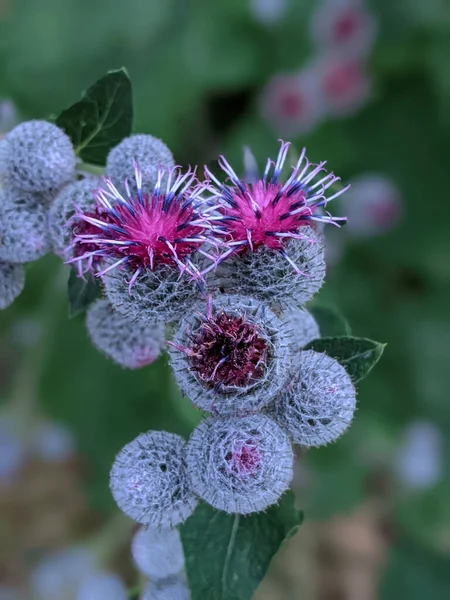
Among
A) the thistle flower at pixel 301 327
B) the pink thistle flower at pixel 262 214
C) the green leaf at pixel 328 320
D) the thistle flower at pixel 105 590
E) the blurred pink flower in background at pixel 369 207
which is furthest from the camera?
the blurred pink flower in background at pixel 369 207

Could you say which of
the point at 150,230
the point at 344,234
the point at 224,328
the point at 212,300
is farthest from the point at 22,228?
the point at 344,234

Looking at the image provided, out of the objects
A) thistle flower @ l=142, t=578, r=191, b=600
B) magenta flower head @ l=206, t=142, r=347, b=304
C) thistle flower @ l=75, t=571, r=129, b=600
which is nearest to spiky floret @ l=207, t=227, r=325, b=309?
magenta flower head @ l=206, t=142, r=347, b=304

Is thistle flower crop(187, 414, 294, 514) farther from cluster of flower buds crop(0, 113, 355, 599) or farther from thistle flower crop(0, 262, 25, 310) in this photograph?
thistle flower crop(0, 262, 25, 310)

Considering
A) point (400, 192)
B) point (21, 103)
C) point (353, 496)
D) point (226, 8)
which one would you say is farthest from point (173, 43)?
point (353, 496)

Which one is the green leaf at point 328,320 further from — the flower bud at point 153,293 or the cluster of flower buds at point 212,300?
the flower bud at point 153,293

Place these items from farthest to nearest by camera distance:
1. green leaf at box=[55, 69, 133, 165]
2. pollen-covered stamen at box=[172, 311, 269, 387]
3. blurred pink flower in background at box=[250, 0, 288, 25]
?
blurred pink flower in background at box=[250, 0, 288, 25] < green leaf at box=[55, 69, 133, 165] < pollen-covered stamen at box=[172, 311, 269, 387]

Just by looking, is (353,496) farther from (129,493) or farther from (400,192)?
(129,493)

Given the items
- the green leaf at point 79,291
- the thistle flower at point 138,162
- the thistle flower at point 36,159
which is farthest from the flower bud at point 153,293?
the thistle flower at point 36,159
